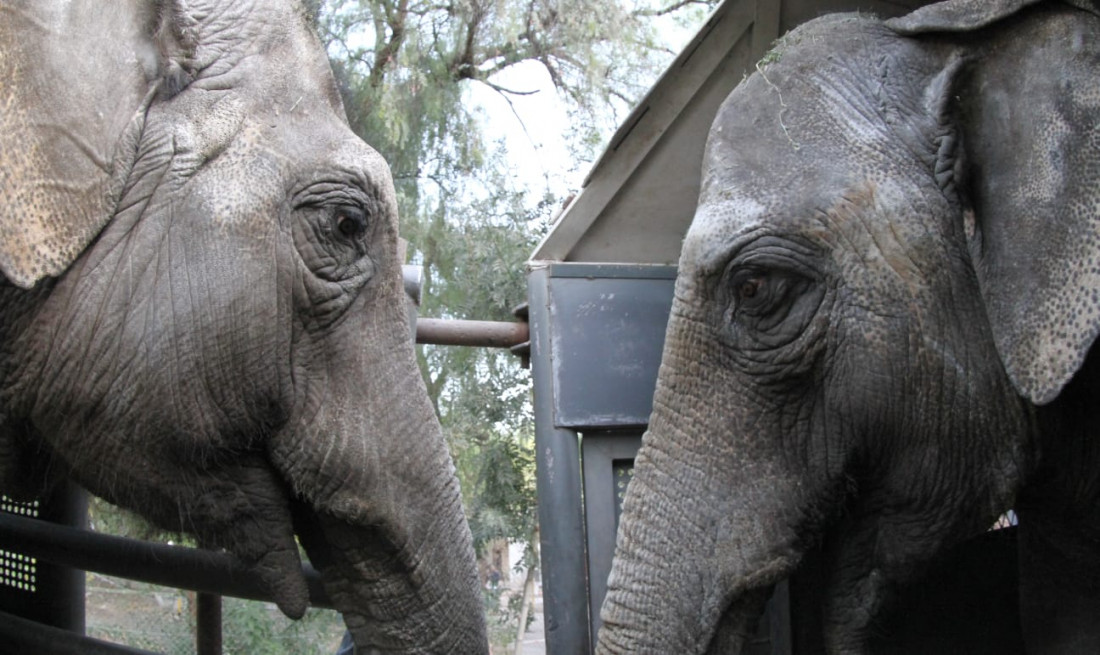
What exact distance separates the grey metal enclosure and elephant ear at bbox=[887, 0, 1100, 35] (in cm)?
63

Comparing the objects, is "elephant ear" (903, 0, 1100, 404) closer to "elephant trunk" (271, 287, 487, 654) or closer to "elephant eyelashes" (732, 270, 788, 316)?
"elephant eyelashes" (732, 270, 788, 316)

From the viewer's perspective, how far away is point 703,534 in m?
2.60

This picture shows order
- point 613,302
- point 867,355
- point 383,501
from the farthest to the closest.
→ point 613,302, point 383,501, point 867,355

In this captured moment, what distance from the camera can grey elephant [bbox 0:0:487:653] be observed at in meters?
2.84

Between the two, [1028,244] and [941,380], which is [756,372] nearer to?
[941,380]

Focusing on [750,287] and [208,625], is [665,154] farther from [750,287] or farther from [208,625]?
[208,625]

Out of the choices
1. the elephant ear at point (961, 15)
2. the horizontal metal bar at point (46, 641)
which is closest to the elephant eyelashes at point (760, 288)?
the elephant ear at point (961, 15)

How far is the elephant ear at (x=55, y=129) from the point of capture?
2758mm

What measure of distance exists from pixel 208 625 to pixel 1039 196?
3291 mm

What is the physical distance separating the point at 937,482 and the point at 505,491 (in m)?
5.46

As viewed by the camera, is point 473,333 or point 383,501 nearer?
point 383,501

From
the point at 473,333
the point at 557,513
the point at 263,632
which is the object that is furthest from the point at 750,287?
the point at 263,632

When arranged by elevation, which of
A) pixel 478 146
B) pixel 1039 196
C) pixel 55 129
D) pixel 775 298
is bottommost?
pixel 775 298

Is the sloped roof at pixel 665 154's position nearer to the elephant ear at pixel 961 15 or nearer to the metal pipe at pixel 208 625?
the elephant ear at pixel 961 15
